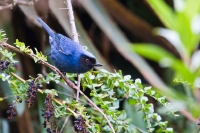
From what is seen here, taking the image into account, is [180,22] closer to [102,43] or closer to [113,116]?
[113,116]

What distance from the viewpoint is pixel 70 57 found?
2.38 meters

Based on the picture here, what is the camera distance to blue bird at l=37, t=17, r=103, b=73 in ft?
7.11

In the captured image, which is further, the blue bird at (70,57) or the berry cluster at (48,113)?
the blue bird at (70,57)

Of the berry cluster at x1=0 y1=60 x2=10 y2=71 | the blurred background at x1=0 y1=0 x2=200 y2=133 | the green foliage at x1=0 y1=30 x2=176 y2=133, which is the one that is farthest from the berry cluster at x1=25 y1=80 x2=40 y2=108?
the blurred background at x1=0 y1=0 x2=200 y2=133

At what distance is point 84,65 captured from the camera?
2.15 meters

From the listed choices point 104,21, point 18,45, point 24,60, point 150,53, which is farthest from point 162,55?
point 24,60

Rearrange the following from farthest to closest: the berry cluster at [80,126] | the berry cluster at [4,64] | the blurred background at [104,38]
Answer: the blurred background at [104,38] < the berry cluster at [4,64] < the berry cluster at [80,126]

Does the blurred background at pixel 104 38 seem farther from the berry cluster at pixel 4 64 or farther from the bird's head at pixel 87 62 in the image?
the berry cluster at pixel 4 64

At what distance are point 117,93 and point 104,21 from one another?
5.23 feet

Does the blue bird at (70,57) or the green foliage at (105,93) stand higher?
the blue bird at (70,57)

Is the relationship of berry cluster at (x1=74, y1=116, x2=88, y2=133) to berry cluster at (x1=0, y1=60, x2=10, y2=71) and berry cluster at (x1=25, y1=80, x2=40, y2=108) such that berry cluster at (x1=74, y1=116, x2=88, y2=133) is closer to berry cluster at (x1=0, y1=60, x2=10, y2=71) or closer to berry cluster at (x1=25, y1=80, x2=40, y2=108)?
berry cluster at (x1=25, y1=80, x2=40, y2=108)

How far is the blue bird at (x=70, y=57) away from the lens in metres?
2.17

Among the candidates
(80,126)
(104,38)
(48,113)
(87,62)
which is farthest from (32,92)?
(104,38)

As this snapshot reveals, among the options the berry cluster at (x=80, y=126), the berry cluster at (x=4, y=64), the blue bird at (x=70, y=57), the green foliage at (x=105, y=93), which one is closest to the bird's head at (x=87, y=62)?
the blue bird at (x=70, y=57)
